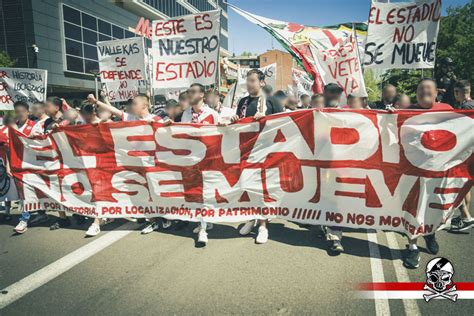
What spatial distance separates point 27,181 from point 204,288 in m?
3.63

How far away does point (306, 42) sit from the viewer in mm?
6766

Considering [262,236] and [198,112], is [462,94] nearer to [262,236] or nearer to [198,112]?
[262,236]

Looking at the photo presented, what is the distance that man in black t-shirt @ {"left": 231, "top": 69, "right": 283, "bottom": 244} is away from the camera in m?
4.39

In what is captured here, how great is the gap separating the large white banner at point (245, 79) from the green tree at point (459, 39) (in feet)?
75.8

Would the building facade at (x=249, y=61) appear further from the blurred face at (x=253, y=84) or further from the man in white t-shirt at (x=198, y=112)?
the blurred face at (x=253, y=84)

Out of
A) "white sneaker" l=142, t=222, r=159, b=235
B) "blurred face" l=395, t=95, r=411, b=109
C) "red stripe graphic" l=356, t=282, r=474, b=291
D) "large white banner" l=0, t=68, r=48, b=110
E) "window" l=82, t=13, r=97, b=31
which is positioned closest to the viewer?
"red stripe graphic" l=356, t=282, r=474, b=291

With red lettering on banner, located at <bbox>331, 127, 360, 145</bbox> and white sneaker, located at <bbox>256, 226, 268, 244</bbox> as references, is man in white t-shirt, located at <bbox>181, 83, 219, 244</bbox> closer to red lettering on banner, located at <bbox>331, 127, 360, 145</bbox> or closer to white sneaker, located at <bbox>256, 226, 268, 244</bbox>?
white sneaker, located at <bbox>256, 226, 268, 244</bbox>

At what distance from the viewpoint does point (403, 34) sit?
6031 mm

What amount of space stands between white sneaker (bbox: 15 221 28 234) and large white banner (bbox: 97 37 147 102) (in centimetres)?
459

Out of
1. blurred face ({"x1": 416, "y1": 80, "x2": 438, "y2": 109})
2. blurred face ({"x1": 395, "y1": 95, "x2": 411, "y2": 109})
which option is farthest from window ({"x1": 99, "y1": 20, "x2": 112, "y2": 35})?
blurred face ({"x1": 416, "y1": 80, "x2": 438, "y2": 109})

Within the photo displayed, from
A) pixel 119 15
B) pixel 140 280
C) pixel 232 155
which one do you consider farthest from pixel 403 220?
pixel 119 15

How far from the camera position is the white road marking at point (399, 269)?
270 centimetres

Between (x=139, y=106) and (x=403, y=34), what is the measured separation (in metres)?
4.93

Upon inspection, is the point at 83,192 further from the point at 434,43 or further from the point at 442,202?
the point at 434,43
